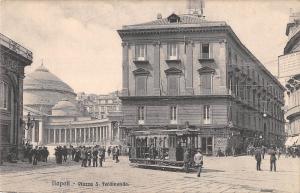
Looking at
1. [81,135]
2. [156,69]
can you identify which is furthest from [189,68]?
[81,135]

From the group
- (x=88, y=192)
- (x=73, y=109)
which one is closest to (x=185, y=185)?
(x=88, y=192)

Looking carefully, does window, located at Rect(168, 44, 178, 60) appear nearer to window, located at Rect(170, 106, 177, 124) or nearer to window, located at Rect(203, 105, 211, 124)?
window, located at Rect(170, 106, 177, 124)

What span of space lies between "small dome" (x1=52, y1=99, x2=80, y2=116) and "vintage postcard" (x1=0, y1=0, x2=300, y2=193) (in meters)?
15.7

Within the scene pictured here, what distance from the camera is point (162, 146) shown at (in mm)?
31234

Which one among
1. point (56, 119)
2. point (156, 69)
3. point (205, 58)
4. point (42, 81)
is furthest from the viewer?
point (42, 81)

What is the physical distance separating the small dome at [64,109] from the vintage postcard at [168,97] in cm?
1573

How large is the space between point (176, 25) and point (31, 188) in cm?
3159

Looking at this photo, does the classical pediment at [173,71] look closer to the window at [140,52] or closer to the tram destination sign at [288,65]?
the window at [140,52]

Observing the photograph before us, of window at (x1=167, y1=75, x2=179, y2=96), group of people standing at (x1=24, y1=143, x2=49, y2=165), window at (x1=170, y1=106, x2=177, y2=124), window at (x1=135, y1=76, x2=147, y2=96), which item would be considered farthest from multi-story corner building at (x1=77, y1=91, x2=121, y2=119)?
group of people standing at (x1=24, y1=143, x2=49, y2=165)

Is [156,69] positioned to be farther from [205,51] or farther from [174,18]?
[174,18]

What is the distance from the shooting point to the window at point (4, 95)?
3381 centimetres

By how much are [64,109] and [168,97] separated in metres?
72.0

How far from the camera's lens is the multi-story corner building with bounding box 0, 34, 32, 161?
33562mm

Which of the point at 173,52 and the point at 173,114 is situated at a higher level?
the point at 173,52
